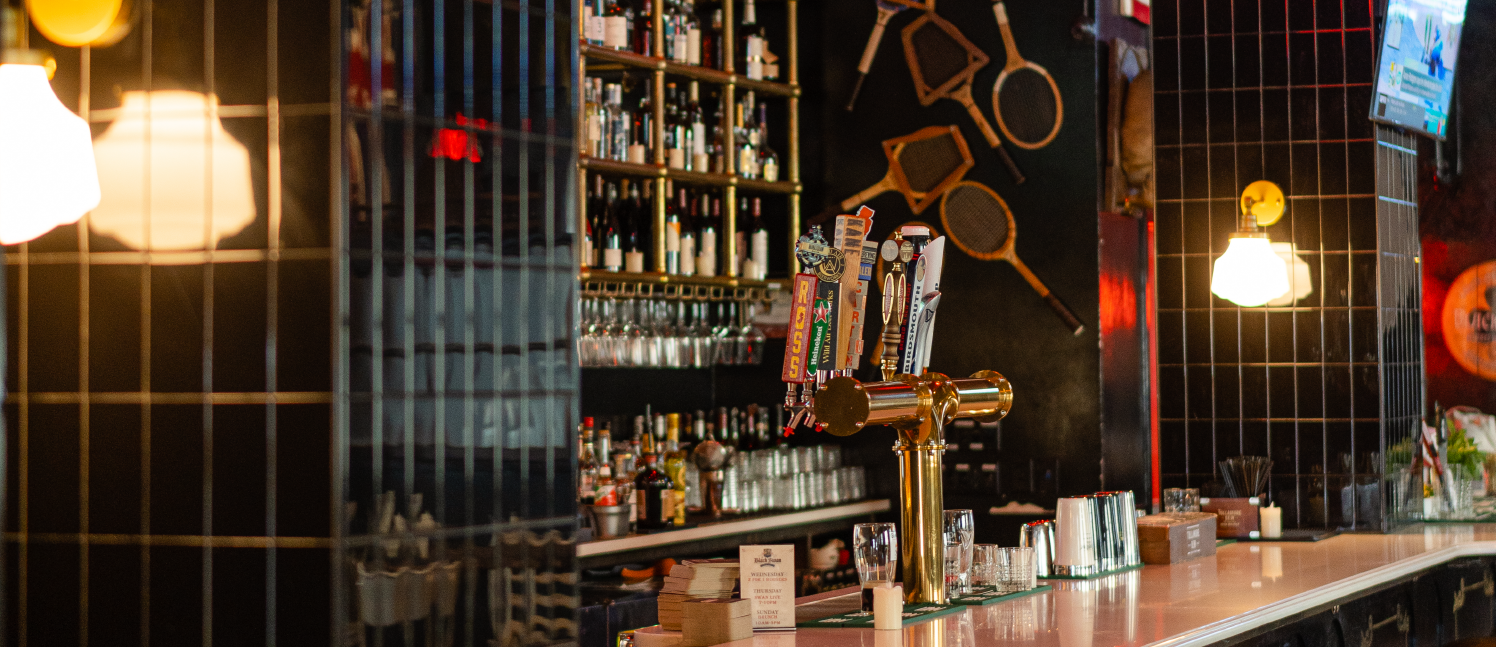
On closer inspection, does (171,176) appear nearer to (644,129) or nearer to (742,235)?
(644,129)

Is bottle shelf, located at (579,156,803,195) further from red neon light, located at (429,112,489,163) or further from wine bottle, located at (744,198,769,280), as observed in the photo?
red neon light, located at (429,112,489,163)

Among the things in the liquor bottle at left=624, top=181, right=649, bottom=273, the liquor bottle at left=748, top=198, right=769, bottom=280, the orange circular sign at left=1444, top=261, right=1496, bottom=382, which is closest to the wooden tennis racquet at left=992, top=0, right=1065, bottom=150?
the liquor bottle at left=748, top=198, right=769, bottom=280

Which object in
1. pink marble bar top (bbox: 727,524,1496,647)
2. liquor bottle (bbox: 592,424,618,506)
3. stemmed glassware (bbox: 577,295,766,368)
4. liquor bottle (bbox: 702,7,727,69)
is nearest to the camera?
pink marble bar top (bbox: 727,524,1496,647)

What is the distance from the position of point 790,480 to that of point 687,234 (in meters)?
1.04

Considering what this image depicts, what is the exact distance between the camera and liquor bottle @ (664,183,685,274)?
5.80 meters

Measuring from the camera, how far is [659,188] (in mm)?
5734

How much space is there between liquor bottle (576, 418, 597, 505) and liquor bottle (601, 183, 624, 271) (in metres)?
0.58

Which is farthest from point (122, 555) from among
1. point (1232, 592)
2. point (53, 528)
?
point (1232, 592)

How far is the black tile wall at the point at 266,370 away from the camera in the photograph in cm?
312

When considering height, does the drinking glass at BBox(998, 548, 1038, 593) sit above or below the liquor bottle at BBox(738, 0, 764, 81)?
below

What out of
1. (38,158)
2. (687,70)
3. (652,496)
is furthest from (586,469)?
(38,158)

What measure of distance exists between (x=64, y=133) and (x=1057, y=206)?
3.72 meters

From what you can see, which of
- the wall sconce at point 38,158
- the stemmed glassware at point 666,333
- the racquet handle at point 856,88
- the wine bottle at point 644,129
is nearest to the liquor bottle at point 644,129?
the wine bottle at point 644,129

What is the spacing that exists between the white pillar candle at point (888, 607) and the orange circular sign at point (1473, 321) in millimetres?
4770
